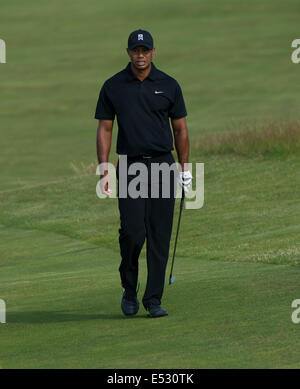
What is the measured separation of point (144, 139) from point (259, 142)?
15398 millimetres

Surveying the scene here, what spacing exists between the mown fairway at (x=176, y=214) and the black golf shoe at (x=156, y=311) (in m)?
0.10

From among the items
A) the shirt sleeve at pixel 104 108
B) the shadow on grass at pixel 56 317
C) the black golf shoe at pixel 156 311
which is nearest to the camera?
the black golf shoe at pixel 156 311

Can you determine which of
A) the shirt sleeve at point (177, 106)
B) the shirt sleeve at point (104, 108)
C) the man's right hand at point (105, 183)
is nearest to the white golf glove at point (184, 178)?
the shirt sleeve at point (177, 106)

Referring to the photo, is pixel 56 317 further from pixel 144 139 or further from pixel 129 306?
pixel 144 139

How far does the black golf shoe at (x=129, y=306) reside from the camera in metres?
9.17

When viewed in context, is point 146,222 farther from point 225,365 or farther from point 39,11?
point 39,11

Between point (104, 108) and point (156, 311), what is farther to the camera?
point (104, 108)

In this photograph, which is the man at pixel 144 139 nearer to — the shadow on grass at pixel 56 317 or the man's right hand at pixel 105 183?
the man's right hand at pixel 105 183

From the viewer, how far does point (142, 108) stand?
8867 mm

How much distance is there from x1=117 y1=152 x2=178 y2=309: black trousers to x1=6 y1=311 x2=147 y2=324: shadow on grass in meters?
0.24

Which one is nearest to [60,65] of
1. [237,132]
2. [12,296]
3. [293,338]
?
[237,132]

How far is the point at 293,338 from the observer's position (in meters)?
7.59

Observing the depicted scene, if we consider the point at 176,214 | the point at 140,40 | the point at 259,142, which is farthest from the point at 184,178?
the point at 259,142

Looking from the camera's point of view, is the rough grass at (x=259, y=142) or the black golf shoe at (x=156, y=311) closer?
the black golf shoe at (x=156, y=311)
